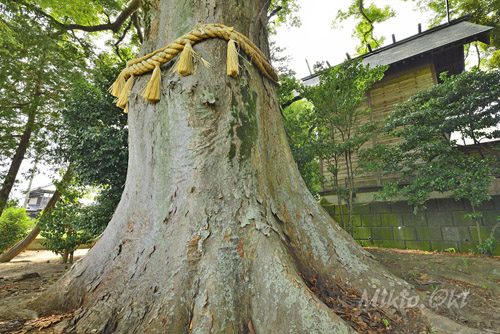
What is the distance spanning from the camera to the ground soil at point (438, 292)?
4.67 feet

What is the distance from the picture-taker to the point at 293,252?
172 centimetres

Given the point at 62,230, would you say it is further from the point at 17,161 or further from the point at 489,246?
the point at 489,246

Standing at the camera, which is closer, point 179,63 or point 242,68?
point 179,63

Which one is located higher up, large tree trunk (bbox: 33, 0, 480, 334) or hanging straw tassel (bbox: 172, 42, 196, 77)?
hanging straw tassel (bbox: 172, 42, 196, 77)

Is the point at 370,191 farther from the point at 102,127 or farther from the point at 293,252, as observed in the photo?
the point at 102,127

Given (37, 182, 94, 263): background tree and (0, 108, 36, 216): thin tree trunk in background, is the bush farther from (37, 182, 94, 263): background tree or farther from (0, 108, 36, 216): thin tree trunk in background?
(37, 182, 94, 263): background tree

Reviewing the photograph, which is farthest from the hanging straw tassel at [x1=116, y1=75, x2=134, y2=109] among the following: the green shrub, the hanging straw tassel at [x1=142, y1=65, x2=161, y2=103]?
the green shrub

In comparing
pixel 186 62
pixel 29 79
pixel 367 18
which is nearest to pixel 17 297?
pixel 186 62

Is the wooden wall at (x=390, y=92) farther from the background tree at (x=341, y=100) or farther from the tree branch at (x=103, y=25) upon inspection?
the tree branch at (x=103, y=25)

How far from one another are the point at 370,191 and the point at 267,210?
496cm

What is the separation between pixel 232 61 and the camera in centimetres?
182

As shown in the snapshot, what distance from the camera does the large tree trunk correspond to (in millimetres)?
1279

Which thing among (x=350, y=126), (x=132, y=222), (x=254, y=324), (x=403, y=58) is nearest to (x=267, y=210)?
(x=254, y=324)

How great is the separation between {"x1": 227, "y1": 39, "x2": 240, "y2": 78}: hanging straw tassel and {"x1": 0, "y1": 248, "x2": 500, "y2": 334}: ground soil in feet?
6.40
